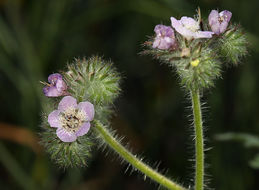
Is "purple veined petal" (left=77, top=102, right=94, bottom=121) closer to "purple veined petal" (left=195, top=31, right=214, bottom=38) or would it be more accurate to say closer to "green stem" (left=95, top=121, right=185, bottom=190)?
"green stem" (left=95, top=121, right=185, bottom=190)

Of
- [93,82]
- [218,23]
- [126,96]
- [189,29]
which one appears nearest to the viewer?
[189,29]

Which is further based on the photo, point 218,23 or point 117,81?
point 117,81

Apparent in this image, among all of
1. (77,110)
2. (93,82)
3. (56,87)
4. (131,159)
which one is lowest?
(131,159)

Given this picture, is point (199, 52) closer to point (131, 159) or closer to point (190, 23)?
point (190, 23)

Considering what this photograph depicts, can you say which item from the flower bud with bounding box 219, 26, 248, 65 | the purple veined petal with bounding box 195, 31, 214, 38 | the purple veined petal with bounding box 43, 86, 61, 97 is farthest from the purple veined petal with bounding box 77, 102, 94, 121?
the flower bud with bounding box 219, 26, 248, 65

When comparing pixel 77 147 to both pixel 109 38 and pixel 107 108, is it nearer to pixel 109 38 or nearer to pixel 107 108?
pixel 107 108

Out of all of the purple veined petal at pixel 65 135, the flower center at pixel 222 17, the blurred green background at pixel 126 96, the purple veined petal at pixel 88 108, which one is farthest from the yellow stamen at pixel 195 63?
the blurred green background at pixel 126 96

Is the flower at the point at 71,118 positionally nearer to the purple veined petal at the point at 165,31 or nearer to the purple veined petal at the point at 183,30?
the purple veined petal at the point at 165,31

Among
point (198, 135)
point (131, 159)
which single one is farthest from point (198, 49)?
point (131, 159)

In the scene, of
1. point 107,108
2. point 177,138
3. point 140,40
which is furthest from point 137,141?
point 107,108
